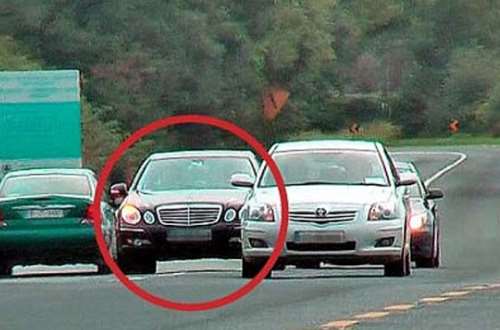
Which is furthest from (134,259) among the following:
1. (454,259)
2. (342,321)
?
(454,259)

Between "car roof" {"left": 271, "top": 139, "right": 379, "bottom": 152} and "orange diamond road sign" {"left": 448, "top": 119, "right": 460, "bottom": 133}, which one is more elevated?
"car roof" {"left": 271, "top": 139, "right": 379, "bottom": 152}

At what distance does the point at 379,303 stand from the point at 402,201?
422 centimetres

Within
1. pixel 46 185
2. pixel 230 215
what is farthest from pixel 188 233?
pixel 46 185

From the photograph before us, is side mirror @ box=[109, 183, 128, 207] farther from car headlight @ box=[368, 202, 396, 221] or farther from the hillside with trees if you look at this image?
the hillside with trees

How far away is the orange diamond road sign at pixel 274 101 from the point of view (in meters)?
89.6

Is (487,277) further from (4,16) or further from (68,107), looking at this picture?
(4,16)

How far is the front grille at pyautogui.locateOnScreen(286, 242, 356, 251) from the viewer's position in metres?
18.5

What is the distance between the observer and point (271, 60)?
8994 centimetres

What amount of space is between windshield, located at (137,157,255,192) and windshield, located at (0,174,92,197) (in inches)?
61.5

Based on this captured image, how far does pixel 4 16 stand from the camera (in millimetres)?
75062

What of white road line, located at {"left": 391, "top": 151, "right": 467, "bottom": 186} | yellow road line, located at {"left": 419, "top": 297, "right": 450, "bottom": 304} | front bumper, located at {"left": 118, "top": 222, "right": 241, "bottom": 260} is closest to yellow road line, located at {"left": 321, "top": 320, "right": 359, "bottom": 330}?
yellow road line, located at {"left": 419, "top": 297, "right": 450, "bottom": 304}

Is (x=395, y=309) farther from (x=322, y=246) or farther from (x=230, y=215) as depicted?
(x=230, y=215)

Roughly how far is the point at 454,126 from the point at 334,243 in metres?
106

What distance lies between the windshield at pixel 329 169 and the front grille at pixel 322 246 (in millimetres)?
1028
